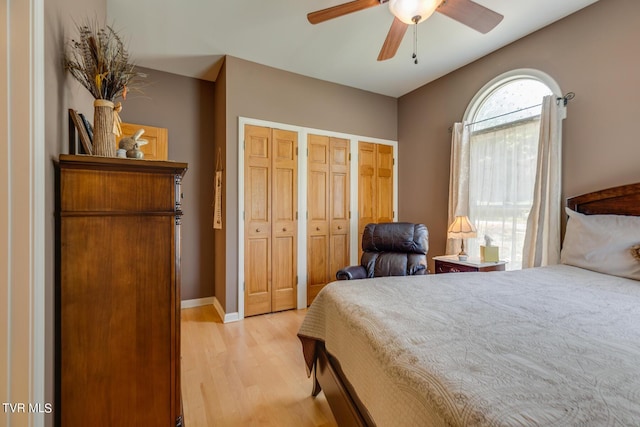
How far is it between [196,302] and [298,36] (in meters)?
3.22

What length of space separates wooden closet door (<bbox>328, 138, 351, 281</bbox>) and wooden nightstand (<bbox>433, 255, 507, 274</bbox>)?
1.20 meters

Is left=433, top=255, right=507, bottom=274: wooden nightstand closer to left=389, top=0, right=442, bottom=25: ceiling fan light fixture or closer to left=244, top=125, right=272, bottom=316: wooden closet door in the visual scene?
left=244, top=125, right=272, bottom=316: wooden closet door

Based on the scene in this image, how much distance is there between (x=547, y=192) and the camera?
7.84ft

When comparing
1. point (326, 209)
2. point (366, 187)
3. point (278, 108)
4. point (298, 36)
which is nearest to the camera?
point (298, 36)

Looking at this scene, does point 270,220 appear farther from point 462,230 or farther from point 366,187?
point 462,230

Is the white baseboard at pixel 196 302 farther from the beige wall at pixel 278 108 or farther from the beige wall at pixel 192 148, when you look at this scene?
the beige wall at pixel 278 108

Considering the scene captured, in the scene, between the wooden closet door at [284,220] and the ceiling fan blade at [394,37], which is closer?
the ceiling fan blade at [394,37]

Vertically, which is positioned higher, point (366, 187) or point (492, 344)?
point (366, 187)

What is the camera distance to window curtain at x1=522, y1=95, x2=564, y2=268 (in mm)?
2350

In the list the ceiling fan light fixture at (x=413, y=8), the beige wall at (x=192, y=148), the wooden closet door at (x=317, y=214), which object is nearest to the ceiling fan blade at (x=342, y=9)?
the ceiling fan light fixture at (x=413, y=8)

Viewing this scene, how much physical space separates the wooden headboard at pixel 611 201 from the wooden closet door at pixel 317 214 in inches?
94.1

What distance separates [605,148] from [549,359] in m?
2.26

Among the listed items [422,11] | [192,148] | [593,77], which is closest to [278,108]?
[192,148]

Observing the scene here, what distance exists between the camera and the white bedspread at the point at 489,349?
24.2 inches
